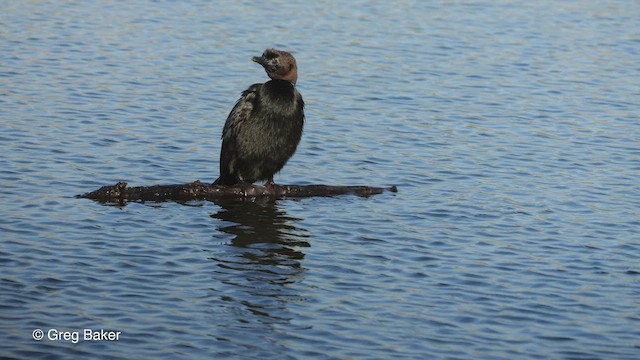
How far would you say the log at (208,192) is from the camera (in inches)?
470

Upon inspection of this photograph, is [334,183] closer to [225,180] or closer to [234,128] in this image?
[225,180]

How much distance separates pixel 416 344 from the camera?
8.95 meters

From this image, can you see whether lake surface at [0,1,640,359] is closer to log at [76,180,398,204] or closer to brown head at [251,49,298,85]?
log at [76,180,398,204]

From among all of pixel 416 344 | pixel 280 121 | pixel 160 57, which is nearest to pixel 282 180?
pixel 280 121

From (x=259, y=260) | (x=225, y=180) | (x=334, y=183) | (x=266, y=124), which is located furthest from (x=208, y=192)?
(x=334, y=183)

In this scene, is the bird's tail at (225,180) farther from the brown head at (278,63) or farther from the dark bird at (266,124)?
the brown head at (278,63)

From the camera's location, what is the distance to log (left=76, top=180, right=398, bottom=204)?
11938 mm

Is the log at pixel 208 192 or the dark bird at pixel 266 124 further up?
the dark bird at pixel 266 124

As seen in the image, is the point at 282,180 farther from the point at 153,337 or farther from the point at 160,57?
the point at 160,57

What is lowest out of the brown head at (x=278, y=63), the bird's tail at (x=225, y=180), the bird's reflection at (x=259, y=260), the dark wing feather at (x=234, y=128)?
the bird's reflection at (x=259, y=260)

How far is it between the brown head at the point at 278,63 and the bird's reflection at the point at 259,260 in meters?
1.33

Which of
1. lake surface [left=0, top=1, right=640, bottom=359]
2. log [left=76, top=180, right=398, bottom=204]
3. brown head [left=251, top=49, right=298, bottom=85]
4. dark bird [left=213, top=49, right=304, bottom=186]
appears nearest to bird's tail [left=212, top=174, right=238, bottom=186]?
dark bird [left=213, top=49, right=304, bottom=186]

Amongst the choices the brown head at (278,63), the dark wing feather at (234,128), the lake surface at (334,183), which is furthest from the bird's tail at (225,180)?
the brown head at (278,63)

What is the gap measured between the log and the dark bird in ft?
0.76
